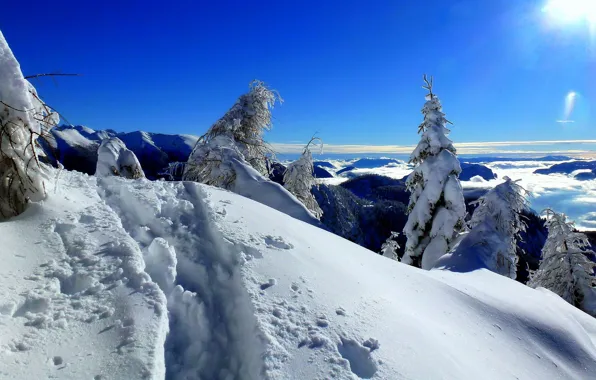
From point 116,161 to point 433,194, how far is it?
12.4 meters

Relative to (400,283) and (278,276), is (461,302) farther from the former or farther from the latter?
(278,276)

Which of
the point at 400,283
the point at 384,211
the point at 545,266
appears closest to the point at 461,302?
the point at 400,283

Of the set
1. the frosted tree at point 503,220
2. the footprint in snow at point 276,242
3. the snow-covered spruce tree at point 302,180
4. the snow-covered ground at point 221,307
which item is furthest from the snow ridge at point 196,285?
the snow-covered spruce tree at point 302,180

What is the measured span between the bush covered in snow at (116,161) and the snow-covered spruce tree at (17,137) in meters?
9.45

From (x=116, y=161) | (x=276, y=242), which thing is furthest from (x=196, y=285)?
(x=116, y=161)

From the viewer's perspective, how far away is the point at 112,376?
2.22 metres

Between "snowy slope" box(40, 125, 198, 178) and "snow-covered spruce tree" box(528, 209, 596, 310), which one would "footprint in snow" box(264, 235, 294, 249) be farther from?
"snowy slope" box(40, 125, 198, 178)

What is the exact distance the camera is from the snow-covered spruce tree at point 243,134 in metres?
14.4

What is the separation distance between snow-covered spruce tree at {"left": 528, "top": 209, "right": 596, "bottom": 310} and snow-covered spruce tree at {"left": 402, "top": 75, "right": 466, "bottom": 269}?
6.51 meters

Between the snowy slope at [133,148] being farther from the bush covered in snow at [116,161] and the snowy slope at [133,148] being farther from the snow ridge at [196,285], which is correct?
the snow ridge at [196,285]

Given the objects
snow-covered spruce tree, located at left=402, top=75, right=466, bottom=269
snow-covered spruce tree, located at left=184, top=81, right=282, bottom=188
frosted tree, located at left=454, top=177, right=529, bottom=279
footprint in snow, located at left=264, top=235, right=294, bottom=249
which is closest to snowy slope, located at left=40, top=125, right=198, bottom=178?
snow-covered spruce tree, located at left=184, top=81, right=282, bottom=188

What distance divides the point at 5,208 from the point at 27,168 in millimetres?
461

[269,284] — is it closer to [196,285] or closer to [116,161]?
[196,285]

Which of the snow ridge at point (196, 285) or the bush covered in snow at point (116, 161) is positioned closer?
the snow ridge at point (196, 285)
